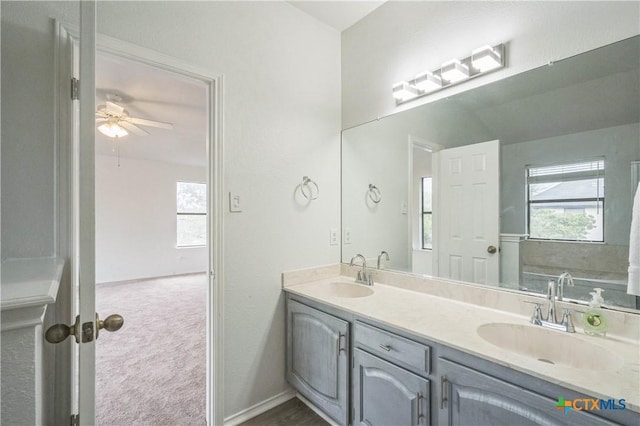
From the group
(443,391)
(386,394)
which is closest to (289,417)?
(386,394)

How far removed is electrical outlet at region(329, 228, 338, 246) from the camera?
2.30m

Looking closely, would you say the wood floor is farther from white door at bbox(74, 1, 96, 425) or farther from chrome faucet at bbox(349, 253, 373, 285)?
white door at bbox(74, 1, 96, 425)

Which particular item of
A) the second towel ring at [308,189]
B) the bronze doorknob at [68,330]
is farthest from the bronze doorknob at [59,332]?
the second towel ring at [308,189]

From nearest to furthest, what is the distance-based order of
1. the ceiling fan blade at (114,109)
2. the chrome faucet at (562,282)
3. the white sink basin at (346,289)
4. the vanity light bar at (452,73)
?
the chrome faucet at (562,282) → the vanity light bar at (452,73) → the white sink basin at (346,289) → the ceiling fan blade at (114,109)

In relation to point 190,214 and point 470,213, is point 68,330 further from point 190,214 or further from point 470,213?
point 190,214

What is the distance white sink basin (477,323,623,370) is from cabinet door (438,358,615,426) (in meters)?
0.25

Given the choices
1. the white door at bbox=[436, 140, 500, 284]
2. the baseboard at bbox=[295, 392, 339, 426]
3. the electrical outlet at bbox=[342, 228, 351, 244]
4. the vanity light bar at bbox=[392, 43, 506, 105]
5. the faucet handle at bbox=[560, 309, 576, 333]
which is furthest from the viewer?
the electrical outlet at bbox=[342, 228, 351, 244]

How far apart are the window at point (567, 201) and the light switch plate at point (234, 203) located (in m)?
1.62

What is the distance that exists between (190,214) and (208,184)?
17.2ft

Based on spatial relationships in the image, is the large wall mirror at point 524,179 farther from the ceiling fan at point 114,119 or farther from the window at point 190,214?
the window at point 190,214

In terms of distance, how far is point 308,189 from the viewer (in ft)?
7.11

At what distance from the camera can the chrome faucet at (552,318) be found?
4.00 feet

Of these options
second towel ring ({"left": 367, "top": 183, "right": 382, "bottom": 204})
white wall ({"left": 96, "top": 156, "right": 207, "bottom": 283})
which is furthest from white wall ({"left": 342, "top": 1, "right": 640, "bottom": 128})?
white wall ({"left": 96, "top": 156, "right": 207, "bottom": 283})

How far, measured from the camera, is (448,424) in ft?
3.72
